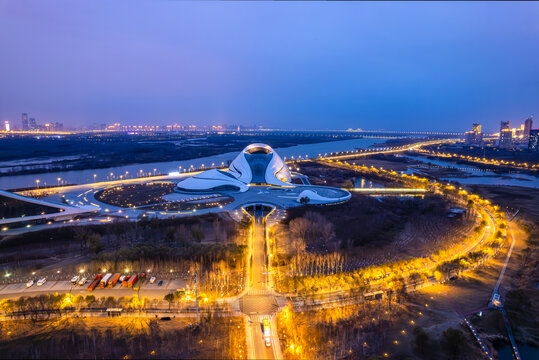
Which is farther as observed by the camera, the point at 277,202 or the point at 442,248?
the point at 277,202

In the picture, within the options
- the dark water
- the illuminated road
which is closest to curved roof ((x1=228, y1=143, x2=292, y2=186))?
the illuminated road

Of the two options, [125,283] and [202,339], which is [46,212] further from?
[202,339]

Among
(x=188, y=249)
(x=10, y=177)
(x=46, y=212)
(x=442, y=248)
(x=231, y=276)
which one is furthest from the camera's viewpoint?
(x=10, y=177)

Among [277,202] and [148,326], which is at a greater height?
[277,202]

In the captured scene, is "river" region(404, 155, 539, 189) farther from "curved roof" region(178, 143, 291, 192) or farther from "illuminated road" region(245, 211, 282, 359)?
"illuminated road" region(245, 211, 282, 359)

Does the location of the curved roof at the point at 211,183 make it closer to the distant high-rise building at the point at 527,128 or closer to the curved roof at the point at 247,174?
the curved roof at the point at 247,174

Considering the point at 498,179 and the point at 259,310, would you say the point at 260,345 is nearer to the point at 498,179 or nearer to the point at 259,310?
the point at 259,310

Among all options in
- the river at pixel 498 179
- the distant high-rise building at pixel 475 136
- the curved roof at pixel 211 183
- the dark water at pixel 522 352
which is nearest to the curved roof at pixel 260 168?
the curved roof at pixel 211 183

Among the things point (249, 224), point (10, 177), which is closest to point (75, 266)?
point (249, 224)
